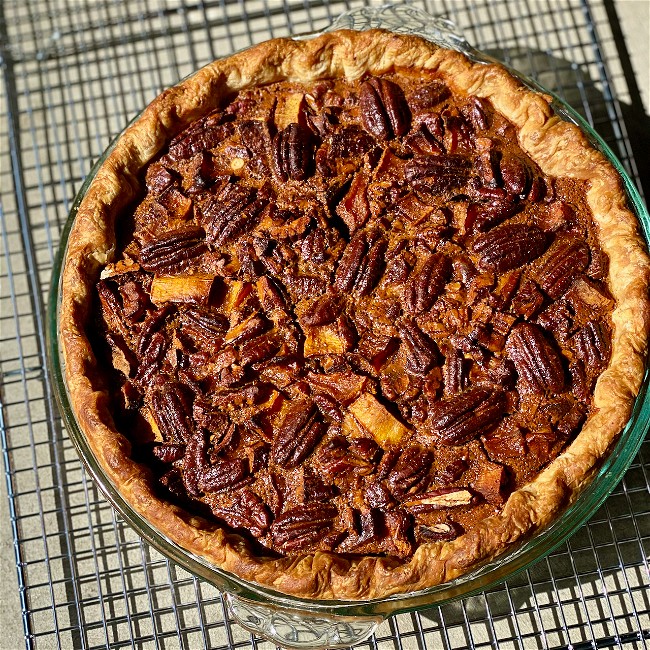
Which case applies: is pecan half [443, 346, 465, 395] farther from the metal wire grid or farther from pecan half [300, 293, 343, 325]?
the metal wire grid

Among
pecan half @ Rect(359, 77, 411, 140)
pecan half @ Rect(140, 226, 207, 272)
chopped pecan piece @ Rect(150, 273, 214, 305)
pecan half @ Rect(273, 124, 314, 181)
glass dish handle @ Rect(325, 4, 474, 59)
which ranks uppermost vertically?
glass dish handle @ Rect(325, 4, 474, 59)

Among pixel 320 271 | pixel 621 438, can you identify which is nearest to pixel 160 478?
pixel 320 271

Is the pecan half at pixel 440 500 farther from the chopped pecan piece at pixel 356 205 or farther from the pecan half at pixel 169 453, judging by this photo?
the chopped pecan piece at pixel 356 205

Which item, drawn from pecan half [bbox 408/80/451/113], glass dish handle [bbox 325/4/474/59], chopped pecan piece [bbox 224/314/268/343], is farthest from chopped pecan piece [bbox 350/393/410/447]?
glass dish handle [bbox 325/4/474/59]

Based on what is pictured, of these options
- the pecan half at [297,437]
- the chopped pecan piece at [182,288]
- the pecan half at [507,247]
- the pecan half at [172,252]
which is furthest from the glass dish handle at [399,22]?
the pecan half at [297,437]

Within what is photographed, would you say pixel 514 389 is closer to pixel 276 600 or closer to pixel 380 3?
pixel 276 600

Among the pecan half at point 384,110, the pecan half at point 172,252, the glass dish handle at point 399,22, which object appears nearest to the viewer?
the pecan half at point 172,252

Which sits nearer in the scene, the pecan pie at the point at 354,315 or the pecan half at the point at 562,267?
the pecan pie at the point at 354,315
